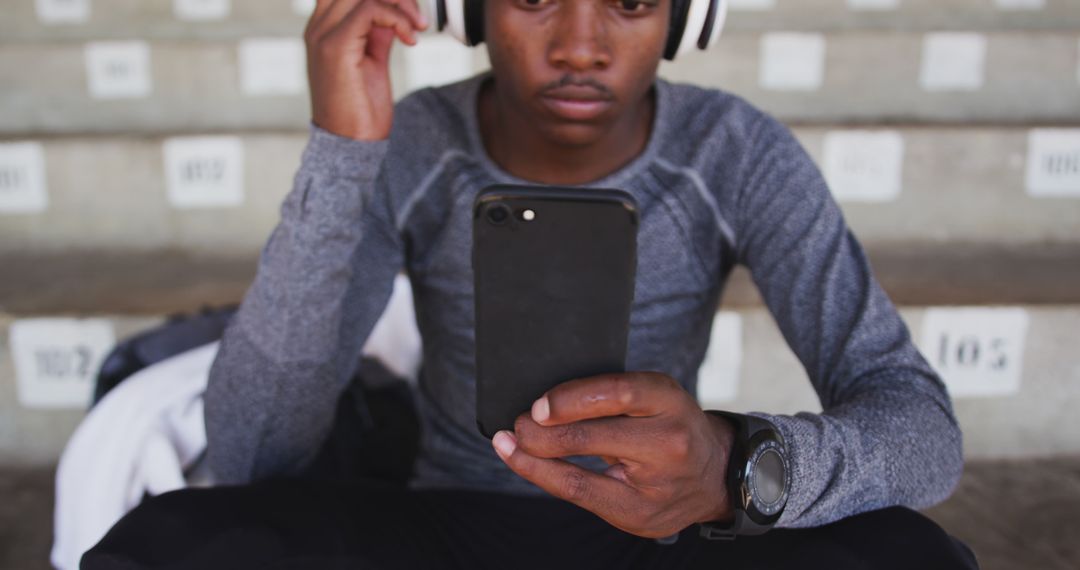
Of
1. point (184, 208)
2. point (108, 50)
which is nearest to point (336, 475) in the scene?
point (184, 208)

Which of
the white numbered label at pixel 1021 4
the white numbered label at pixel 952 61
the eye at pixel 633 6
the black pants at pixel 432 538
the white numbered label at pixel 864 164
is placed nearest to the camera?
the black pants at pixel 432 538

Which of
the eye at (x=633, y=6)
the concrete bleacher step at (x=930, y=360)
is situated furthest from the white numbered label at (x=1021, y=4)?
the eye at (x=633, y=6)

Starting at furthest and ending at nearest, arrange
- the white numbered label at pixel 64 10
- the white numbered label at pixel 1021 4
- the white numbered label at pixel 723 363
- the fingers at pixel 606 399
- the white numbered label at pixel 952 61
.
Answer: the white numbered label at pixel 64 10 < the white numbered label at pixel 1021 4 < the white numbered label at pixel 952 61 < the white numbered label at pixel 723 363 < the fingers at pixel 606 399

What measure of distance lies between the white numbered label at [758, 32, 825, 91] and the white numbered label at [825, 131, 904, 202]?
0.26m

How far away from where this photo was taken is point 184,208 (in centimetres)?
159

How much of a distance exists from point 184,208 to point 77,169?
186 millimetres

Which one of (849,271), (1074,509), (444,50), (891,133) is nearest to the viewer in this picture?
(849,271)

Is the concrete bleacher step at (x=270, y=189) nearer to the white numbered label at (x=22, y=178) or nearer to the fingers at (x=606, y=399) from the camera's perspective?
the white numbered label at (x=22, y=178)

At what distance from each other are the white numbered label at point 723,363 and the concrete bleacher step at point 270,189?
39cm

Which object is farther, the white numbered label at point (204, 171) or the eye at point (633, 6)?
the white numbered label at point (204, 171)

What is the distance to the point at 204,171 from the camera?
1.56 m

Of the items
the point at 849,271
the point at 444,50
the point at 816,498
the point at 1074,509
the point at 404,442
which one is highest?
the point at 444,50

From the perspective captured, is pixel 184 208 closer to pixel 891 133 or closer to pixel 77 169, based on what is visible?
pixel 77 169

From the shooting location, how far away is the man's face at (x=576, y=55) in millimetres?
698
